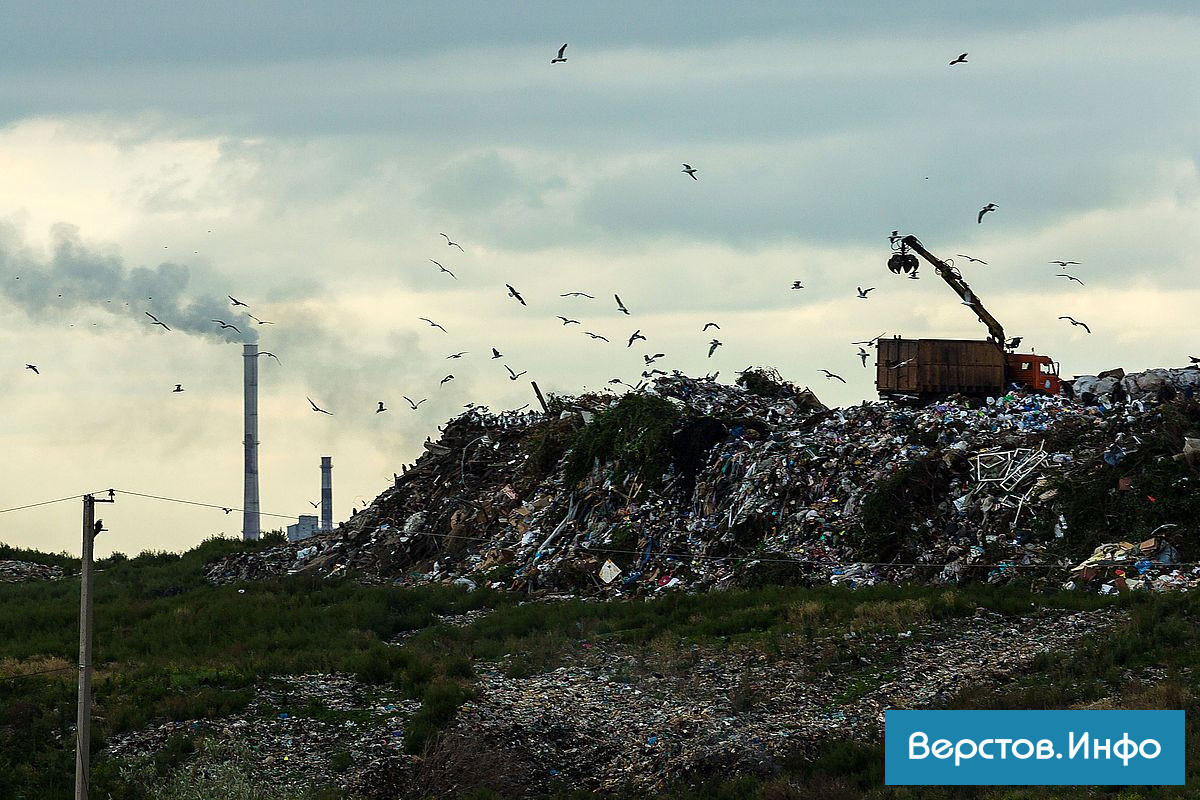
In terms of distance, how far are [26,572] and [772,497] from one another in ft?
69.0

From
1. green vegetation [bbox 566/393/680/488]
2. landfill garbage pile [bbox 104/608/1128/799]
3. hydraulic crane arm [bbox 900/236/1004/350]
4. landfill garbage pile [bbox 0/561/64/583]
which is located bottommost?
landfill garbage pile [bbox 104/608/1128/799]

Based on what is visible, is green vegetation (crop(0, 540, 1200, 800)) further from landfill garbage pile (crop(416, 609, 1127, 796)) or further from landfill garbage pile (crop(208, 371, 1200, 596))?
landfill garbage pile (crop(208, 371, 1200, 596))

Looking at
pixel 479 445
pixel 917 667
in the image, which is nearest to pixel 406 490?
pixel 479 445

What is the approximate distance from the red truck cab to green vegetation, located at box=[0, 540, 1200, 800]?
10884 mm

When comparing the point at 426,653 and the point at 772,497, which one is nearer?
the point at 426,653

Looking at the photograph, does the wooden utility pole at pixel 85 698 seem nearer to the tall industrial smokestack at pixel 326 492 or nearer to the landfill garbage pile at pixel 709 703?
the landfill garbage pile at pixel 709 703

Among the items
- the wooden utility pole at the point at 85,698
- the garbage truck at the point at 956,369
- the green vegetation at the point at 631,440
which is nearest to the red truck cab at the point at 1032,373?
the garbage truck at the point at 956,369

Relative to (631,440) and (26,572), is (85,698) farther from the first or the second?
(26,572)

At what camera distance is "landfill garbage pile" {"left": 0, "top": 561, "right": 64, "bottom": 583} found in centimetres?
3425

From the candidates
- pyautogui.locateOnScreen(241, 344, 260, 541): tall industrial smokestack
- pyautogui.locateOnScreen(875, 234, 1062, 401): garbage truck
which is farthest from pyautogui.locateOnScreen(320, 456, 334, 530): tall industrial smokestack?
pyautogui.locateOnScreen(875, 234, 1062, 401): garbage truck

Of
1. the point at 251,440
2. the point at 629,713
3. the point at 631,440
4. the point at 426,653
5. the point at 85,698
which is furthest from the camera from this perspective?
the point at 251,440

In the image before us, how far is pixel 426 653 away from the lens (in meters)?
21.3

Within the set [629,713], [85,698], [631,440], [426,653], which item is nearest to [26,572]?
[631,440]

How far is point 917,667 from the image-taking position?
18469 mm
